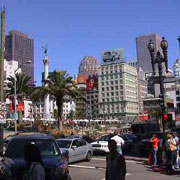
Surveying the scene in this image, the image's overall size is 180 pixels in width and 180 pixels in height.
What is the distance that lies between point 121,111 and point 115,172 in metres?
156

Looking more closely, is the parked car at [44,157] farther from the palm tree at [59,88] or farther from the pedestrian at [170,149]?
the palm tree at [59,88]

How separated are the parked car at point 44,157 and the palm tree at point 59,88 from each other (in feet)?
94.5

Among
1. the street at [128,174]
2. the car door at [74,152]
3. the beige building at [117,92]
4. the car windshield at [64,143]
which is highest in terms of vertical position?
the beige building at [117,92]

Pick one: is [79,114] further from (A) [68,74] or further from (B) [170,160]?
(B) [170,160]

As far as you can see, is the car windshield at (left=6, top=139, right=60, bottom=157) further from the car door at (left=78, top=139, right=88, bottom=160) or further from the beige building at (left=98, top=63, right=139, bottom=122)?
the beige building at (left=98, top=63, right=139, bottom=122)

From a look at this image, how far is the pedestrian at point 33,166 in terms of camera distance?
4.36m

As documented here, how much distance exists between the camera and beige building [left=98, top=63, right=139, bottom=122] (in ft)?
524

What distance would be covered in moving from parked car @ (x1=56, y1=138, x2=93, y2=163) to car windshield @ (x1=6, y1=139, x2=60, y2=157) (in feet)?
18.2

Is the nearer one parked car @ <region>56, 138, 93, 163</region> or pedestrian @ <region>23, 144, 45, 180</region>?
pedestrian @ <region>23, 144, 45, 180</region>

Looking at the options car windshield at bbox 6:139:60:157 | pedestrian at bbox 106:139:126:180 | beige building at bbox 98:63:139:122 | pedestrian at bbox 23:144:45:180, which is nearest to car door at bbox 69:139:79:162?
car windshield at bbox 6:139:60:157

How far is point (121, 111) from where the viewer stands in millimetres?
159750

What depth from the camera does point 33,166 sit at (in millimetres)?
4430

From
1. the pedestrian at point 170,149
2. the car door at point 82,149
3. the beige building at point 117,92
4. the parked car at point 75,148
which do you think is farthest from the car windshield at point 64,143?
the beige building at point 117,92

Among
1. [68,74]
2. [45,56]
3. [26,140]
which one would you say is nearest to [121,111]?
[45,56]
